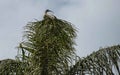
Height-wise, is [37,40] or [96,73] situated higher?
[37,40]

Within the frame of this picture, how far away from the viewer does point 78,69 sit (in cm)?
816

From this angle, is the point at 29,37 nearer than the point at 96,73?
No

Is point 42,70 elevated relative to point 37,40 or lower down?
lower down

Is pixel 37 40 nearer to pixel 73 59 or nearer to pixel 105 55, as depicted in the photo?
pixel 73 59

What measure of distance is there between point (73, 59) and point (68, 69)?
0.24m

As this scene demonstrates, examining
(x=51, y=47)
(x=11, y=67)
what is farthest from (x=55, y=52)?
(x=11, y=67)

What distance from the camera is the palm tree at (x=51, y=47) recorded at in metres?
8.11

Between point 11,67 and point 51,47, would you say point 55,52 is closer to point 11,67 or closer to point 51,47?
point 51,47

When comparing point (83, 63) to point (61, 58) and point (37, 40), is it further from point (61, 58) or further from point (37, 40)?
point (37, 40)

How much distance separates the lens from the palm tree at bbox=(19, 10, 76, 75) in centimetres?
811

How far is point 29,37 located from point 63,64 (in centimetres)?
92

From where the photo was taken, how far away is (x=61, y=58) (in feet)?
26.7

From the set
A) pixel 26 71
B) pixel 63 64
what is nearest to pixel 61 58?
pixel 63 64

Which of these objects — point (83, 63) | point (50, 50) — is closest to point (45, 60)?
point (50, 50)
